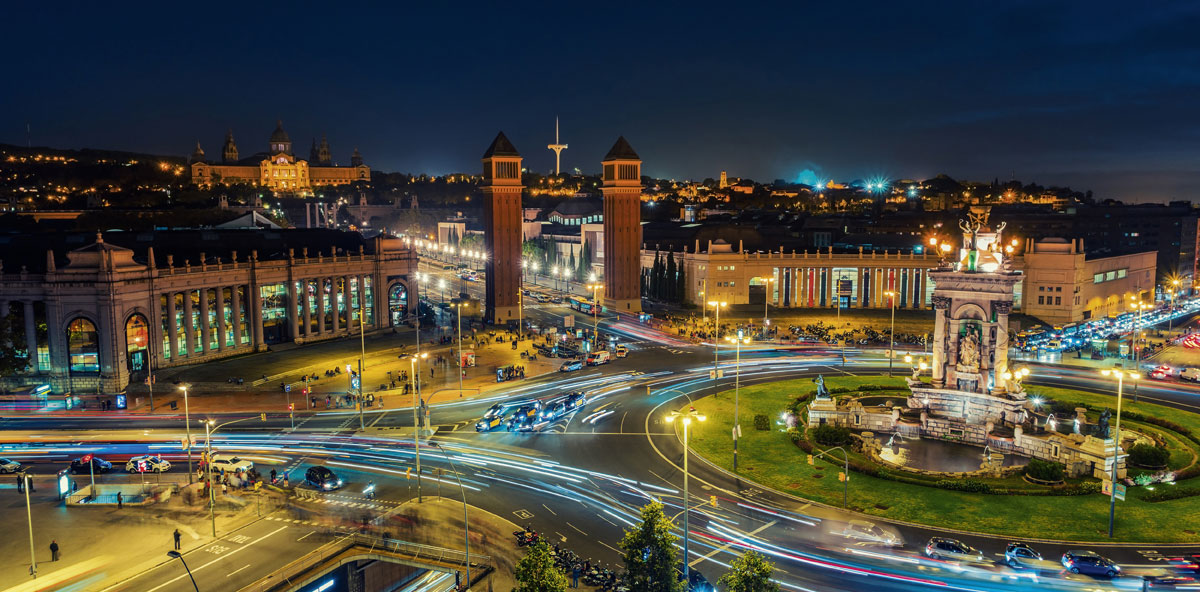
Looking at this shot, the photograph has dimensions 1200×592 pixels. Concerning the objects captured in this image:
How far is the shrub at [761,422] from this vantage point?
181 feet

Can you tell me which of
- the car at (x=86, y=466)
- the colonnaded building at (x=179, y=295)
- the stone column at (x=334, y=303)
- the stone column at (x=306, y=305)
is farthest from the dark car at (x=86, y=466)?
the stone column at (x=334, y=303)

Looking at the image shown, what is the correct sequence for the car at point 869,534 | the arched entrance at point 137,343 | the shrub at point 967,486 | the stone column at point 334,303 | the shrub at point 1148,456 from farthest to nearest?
the stone column at point 334,303 < the arched entrance at point 137,343 < the shrub at point 1148,456 < the shrub at point 967,486 < the car at point 869,534

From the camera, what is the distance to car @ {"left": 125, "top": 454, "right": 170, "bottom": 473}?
47062mm

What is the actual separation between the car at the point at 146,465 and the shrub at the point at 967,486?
1826 inches

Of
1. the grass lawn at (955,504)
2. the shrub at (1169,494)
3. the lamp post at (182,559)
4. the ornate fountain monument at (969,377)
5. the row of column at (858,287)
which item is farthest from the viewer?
the row of column at (858,287)

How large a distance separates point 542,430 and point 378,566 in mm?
21474

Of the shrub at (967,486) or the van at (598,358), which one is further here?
the van at (598,358)

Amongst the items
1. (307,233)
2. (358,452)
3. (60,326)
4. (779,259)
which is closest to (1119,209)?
(779,259)

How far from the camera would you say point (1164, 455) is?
4588 cm

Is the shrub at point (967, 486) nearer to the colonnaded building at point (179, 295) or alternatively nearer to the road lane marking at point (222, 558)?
the road lane marking at point (222, 558)

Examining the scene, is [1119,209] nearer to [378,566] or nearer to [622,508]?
[622,508]

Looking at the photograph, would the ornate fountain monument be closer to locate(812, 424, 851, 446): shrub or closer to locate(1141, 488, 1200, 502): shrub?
locate(812, 424, 851, 446): shrub

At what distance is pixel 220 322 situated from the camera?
82875 millimetres

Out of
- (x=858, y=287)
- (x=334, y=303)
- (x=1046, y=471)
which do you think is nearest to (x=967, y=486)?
(x=1046, y=471)
